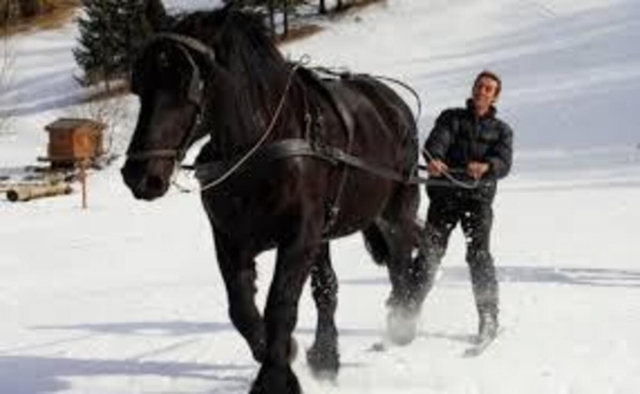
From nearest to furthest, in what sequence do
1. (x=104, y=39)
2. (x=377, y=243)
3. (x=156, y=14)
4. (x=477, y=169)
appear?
(x=156, y=14), (x=477, y=169), (x=377, y=243), (x=104, y=39)

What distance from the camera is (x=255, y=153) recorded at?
5.97 m

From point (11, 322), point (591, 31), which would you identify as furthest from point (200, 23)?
point (591, 31)

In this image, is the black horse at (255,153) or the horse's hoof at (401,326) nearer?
the black horse at (255,153)

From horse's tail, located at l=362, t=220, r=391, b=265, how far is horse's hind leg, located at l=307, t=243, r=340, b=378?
650 millimetres

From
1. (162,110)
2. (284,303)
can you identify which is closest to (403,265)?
(284,303)

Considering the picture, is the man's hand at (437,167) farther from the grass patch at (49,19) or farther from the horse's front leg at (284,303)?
the grass patch at (49,19)

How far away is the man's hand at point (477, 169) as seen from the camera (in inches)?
308

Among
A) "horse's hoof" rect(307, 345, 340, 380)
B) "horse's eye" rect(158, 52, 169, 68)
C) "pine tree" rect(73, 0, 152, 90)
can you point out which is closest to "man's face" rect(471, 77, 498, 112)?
"horse's hoof" rect(307, 345, 340, 380)

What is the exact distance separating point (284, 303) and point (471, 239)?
2441mm

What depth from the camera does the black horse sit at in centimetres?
548

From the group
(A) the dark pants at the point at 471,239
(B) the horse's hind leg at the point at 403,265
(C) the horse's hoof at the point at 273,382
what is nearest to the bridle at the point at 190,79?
(C) the horse's hoof at the point at 273,382

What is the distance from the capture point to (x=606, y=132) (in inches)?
1221

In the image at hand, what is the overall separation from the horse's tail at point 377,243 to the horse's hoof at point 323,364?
4.24ft

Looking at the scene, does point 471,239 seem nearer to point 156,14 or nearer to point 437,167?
point 437,167
